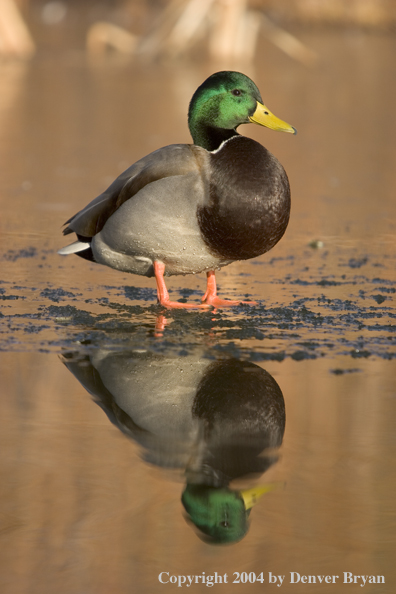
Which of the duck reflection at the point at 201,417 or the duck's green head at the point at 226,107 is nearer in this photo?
the duck reflection at the point at 201,417

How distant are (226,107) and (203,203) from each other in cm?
54

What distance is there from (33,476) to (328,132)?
29.9 feet

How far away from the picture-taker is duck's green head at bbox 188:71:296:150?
14.4 feet

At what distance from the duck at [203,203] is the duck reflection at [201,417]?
781mm
